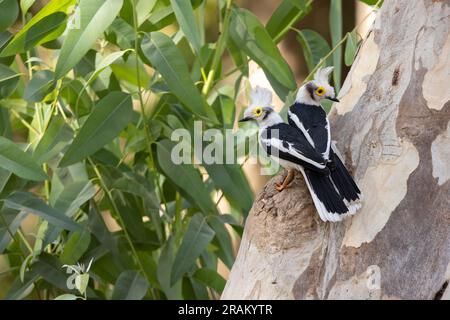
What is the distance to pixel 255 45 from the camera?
214 cm

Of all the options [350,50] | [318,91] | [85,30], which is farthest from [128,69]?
[318,91]

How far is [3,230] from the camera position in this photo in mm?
2094

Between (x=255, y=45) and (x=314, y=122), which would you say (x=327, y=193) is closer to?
(x=314, y=122)

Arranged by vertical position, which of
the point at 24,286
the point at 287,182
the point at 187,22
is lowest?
the point at 24,286

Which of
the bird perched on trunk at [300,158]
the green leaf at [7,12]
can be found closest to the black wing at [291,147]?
the bird perched on trunk at [300,158]

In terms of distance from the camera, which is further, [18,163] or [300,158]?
[18,163]

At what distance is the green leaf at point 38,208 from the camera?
195 cm

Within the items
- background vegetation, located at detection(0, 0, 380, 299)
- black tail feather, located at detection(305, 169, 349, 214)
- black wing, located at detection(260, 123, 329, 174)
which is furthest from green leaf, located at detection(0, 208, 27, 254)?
black tail feather, located at detection(305, 169, 349, 214)

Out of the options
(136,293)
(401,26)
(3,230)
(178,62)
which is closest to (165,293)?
(136,293)

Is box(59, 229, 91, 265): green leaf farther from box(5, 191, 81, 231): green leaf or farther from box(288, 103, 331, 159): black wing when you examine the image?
box(288, 103, 331, 159): black wing

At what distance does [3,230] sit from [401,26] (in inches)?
45.0

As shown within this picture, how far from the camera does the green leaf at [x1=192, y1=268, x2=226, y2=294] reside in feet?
7.58

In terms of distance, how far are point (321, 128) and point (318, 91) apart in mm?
117
